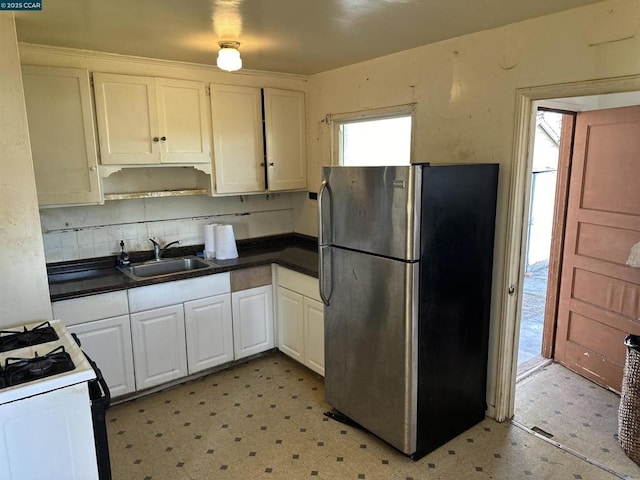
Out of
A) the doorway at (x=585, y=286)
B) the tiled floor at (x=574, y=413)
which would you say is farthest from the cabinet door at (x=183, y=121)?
the tiled floor at (x=574, y=413)

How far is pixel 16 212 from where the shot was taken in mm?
2021

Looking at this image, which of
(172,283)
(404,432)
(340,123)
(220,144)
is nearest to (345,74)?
(340,123)

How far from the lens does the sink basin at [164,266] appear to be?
10.5 ft

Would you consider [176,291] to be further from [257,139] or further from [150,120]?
[257,139]

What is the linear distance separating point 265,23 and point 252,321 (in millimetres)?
2110

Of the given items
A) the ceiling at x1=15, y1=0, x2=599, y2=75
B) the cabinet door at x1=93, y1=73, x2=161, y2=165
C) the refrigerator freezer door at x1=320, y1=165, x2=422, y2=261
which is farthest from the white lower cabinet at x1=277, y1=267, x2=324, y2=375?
the ceiling at x1=15, y1=0, x2=599, y2=75

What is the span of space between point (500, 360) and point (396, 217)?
3.80 feet

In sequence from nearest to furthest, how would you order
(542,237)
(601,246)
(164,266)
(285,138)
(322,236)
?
(322,236) → (601,246) → (164,266) → (285,138) → (542,237)

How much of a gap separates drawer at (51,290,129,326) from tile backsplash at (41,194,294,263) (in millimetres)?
579

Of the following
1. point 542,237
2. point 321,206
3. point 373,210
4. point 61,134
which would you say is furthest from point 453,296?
point 542,237

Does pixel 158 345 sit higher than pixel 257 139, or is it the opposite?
pixel 257 139

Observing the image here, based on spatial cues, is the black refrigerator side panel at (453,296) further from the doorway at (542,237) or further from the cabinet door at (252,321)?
the cabinet door at (252,321)

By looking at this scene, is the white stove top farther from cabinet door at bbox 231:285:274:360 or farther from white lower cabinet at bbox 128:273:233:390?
cabinet door at bbox 231:285:274:360

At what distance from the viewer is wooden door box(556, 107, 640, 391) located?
2.77m
